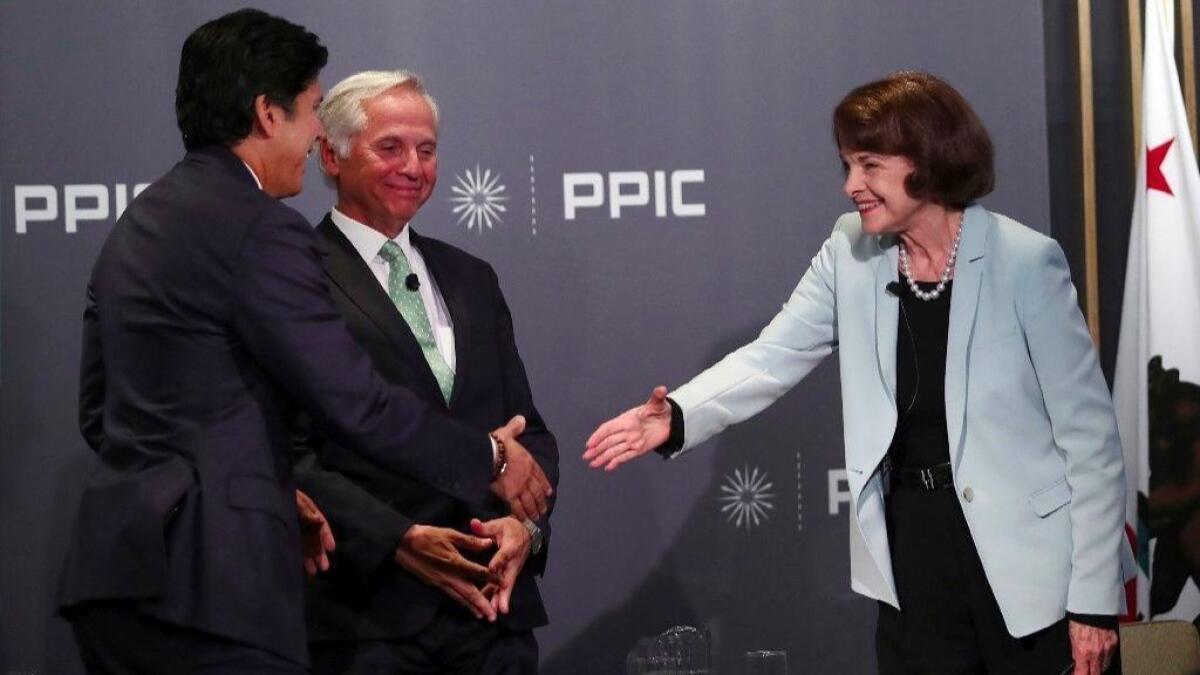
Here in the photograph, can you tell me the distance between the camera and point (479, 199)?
3.97 m

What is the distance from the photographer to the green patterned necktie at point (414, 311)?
2.95m

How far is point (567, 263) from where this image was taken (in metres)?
4.00

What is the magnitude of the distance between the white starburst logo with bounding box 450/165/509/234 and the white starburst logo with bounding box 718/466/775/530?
94cm

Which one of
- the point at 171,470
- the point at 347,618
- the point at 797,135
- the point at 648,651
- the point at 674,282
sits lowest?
the point at 648,651

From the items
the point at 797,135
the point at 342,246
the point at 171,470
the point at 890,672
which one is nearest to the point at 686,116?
the point at 797,135

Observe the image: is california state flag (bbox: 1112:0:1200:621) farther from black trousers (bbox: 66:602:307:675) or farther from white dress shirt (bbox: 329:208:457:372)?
black trousers (bbox: 66:602:307:675)

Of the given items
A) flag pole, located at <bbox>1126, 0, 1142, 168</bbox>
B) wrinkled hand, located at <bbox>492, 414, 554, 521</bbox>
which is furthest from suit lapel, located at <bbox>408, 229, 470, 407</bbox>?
flag pole, located at <bbox>1126, 0, 1142, 168</bbox>

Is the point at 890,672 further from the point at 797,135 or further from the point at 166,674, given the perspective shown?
the point at 797,135

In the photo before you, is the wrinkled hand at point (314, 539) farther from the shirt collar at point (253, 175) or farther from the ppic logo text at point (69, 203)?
the ppic logo text at point (69, 203)

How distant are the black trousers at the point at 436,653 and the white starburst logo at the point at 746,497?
47.9 inches

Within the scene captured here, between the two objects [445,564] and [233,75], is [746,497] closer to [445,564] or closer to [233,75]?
[445,564]

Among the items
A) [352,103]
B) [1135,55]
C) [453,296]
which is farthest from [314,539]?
[1135,55]

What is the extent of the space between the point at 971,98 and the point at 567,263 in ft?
3.89

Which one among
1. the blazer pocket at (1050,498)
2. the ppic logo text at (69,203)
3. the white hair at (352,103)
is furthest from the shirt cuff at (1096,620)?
the ppic logo text at (69,203)
